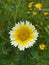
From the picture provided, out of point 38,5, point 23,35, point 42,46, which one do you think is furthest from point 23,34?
point 38,5

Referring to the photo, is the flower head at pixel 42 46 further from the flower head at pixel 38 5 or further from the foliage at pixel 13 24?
the flower head at pixel 38 5

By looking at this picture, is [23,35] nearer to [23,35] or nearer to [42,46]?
[23,35]

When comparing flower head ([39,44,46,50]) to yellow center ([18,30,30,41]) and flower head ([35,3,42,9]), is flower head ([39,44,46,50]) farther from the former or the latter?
flower head ([35,3,42,9])

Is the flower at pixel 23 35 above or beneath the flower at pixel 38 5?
beneath

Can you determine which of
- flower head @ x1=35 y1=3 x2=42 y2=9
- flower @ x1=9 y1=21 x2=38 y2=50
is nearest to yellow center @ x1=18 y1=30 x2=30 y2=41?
flower @ x1=9 y1=21 x2=38 y2=50

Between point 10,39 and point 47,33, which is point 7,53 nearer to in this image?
point 10,39

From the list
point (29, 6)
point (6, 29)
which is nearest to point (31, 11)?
point (29, 6)

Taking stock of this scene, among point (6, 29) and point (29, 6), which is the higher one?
point (29, 6)

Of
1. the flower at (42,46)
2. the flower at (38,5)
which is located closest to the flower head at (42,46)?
the flower at (42,46)
